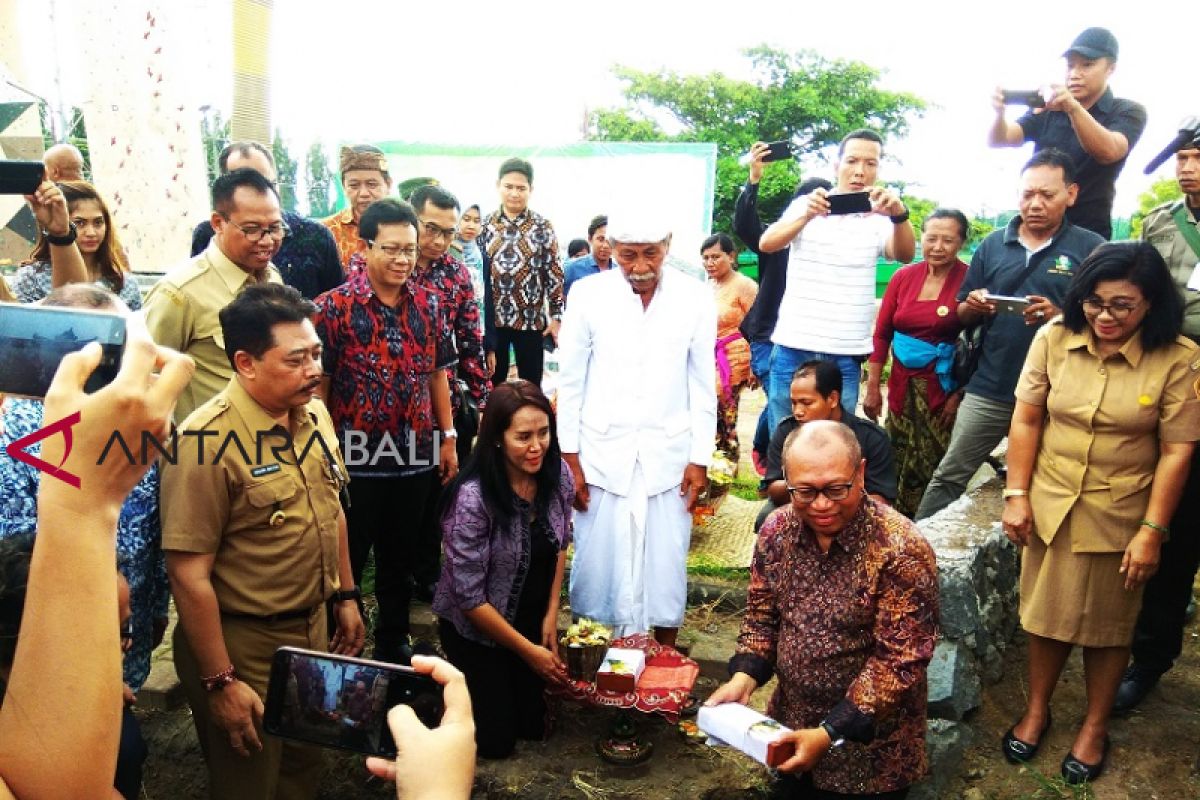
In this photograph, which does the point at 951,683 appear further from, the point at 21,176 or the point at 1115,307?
the point at 21,176

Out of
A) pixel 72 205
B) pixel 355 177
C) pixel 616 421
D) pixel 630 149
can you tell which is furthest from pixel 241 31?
pixel 616 421

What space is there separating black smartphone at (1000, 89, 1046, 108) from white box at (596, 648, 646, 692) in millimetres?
3076

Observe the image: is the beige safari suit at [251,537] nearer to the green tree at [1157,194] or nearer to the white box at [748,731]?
the white box at [748,731]

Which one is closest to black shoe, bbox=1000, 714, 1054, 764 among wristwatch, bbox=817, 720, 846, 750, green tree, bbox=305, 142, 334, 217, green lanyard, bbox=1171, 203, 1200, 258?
wristwatch, bbox=817, 720, 846, 750

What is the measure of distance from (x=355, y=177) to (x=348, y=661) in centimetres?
351

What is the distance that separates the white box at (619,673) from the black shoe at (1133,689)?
191cm

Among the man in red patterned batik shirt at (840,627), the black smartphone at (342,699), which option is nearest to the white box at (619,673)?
the man in red patterned batik shirt at (840,627)

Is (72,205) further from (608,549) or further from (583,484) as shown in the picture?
(608,549)

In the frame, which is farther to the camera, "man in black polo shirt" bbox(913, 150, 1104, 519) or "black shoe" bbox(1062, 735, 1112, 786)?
"man in black polo shirt" bbox(913, 150, 1104, 519)

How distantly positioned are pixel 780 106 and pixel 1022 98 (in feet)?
74.7

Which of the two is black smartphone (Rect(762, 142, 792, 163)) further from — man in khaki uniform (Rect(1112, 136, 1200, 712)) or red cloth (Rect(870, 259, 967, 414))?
man in khaki uniform (Rect(1112, 136, 1200, 712))

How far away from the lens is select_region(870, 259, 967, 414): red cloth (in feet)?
15.0

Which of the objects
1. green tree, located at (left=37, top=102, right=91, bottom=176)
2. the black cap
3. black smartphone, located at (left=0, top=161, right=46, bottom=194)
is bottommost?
black smartphone, located at (left=0, top=161, right=46, bottom=194)

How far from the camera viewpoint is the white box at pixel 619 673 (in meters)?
3.14
